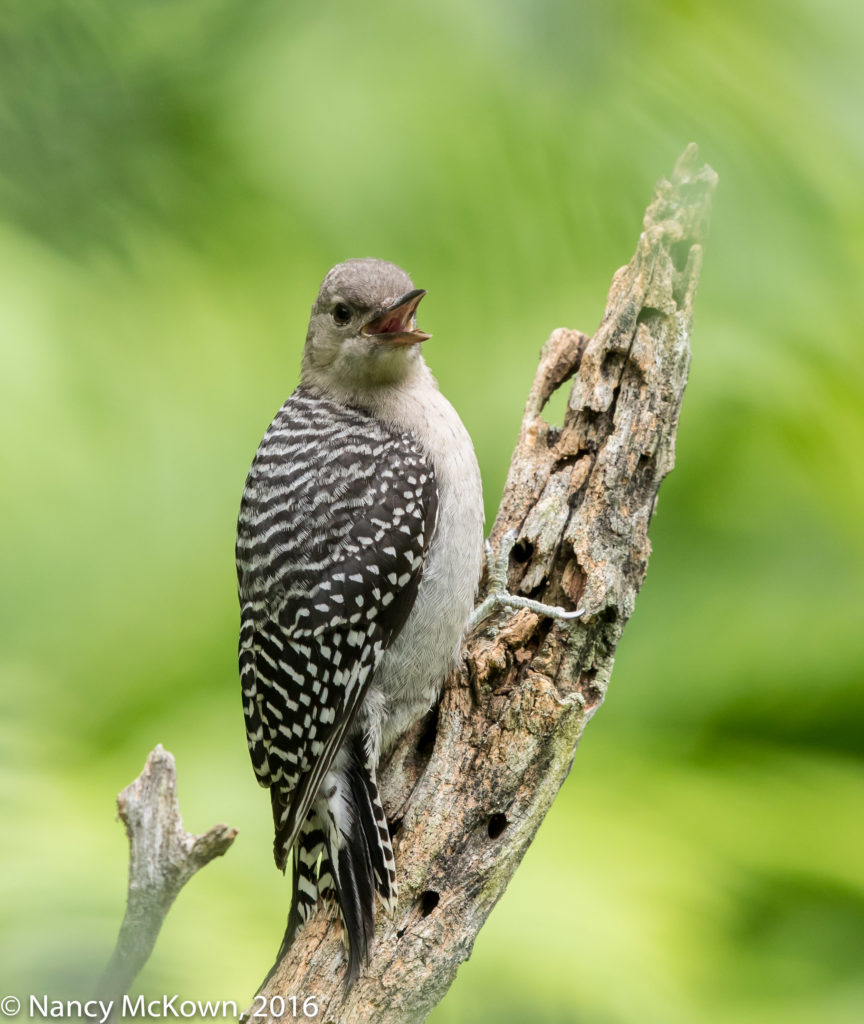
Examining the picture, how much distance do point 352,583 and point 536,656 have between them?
1.73 feet

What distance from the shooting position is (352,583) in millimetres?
2656

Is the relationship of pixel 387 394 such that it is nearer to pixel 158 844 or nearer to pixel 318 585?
pixel 318 585

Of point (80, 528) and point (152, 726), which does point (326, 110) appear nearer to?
point (80, 528)

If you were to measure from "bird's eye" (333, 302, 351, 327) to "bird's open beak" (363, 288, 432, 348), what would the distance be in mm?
83

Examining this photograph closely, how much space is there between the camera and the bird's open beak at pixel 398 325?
2.83 meters

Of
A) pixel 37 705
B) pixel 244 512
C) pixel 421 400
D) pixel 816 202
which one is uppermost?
pixel 421 400

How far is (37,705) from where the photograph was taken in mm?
918

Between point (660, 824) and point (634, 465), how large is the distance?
226cm

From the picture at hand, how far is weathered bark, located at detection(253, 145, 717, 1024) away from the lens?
2402mm

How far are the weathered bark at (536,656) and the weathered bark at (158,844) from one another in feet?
2.05

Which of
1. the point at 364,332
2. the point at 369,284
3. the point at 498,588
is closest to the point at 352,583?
the point at 498,588

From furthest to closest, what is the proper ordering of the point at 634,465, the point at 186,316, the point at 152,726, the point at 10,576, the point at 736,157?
the point at 152,726 → the point at 10,576 → the point at 634,465 → the point at 186,316 → the point at 736,157

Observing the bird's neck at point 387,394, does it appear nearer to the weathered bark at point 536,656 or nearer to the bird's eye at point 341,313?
the bird's eye at point 341,313

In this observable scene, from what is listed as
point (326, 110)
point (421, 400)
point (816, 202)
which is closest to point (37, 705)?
point (816, 202)
